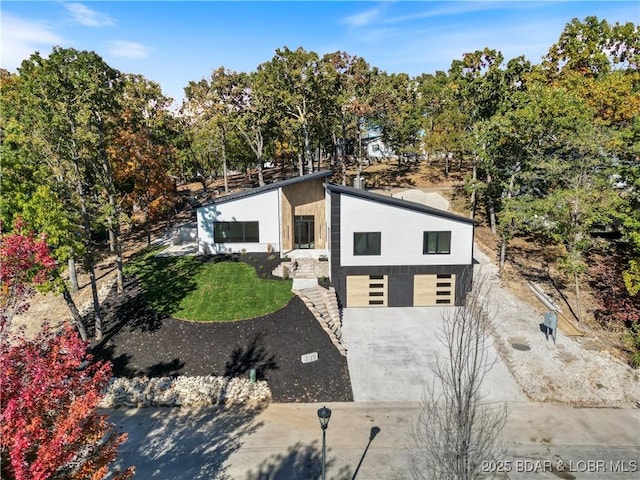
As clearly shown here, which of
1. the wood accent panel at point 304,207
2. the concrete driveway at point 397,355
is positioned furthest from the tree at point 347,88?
the concrete driveway at point 397,355

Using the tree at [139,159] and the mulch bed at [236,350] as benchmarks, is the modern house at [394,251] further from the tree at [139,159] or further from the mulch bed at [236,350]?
the tree at [139,159]

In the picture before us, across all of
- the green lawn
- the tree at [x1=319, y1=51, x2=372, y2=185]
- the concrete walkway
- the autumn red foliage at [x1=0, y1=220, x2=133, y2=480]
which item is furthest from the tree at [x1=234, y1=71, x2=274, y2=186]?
the autumn red foliage at [x1=0, y1=220, x2=133, y2=480]

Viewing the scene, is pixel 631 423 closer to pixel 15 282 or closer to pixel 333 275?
pixel 333 275

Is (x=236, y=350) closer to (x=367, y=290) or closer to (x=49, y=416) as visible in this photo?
(x=367, y=290)

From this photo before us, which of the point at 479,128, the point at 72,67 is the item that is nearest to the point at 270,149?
the point at 479,128

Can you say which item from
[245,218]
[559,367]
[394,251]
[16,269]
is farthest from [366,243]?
[16,269]

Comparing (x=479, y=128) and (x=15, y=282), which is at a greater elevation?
(x=479, y=128)
